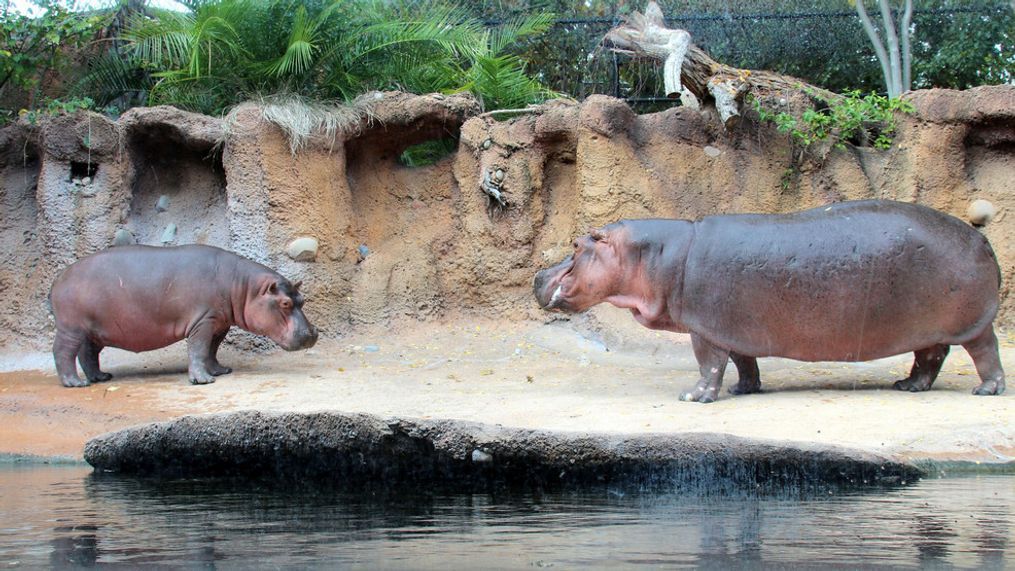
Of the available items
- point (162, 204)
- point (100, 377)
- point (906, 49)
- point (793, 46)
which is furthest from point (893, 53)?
point (100, 377)

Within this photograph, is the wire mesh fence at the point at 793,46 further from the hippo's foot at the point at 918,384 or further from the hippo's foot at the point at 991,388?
the hippo's foot at the point at 991,388

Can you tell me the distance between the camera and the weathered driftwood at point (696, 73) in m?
10.5

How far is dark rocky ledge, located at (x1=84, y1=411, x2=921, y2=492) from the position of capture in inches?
199

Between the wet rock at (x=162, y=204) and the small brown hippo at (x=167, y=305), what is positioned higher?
the wet rock at (x=162, y=204)

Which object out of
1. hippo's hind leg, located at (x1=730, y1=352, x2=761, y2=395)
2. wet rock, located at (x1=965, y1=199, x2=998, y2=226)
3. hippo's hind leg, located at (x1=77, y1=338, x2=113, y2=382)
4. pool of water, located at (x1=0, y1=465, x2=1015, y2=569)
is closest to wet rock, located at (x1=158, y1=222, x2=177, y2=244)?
hippo's hind leg, located at (x1=77, y1=338, x2=113, y2=382)

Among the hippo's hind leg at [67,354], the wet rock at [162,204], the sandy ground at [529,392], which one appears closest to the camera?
the sandy ground at [529,392]

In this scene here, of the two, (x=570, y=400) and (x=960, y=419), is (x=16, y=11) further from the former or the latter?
(x=960, y=419)

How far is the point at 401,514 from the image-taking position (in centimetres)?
484

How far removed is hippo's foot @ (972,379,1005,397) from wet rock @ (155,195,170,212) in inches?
317

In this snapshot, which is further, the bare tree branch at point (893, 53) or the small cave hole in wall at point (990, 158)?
the bare tree branch at point (893, 53)

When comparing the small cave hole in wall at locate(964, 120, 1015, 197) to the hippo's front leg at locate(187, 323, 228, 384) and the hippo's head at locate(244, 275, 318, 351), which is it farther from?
the hippo's front leg at locate(187, 323, 228, 384)

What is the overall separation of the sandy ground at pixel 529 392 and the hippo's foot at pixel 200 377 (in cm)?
14

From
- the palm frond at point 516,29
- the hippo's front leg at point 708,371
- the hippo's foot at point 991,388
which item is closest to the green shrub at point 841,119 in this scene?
the palm frond at point 516,29

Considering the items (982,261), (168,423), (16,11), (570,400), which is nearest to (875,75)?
(982,261)
